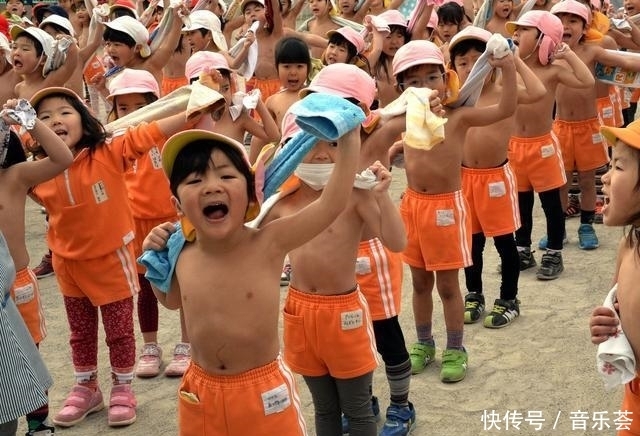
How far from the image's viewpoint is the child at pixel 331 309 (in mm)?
3604

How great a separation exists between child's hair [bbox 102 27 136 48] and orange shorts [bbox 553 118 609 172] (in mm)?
3321

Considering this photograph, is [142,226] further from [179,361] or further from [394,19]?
[394,19]

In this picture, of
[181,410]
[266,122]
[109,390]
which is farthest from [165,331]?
[181,410]

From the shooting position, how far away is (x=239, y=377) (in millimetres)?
3023

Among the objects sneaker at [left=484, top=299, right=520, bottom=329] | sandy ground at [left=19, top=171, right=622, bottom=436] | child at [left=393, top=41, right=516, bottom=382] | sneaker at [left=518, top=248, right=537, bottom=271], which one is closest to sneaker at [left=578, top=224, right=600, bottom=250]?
sandy ground at [left=19, top=171, right=622, bottom=436]

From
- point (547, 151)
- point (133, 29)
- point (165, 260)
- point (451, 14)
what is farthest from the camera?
point (451, 14)

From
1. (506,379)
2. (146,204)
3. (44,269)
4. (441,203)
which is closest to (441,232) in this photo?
(441,203)

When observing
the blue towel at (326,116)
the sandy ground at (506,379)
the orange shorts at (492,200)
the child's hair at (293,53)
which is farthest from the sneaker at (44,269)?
the blue towel at (326,116)

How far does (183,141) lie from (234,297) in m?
0.55

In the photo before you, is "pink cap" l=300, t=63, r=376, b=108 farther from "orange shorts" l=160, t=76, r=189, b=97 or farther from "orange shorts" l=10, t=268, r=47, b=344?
"orange shorts" l=160, t=76, r=189, b=97

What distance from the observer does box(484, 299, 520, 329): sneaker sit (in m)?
5.41

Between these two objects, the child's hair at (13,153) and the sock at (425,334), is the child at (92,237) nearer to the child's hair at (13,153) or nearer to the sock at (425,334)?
the child's hair at (13,153)

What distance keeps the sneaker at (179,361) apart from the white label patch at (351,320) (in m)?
1.63

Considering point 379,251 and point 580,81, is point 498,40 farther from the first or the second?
point 580,81
